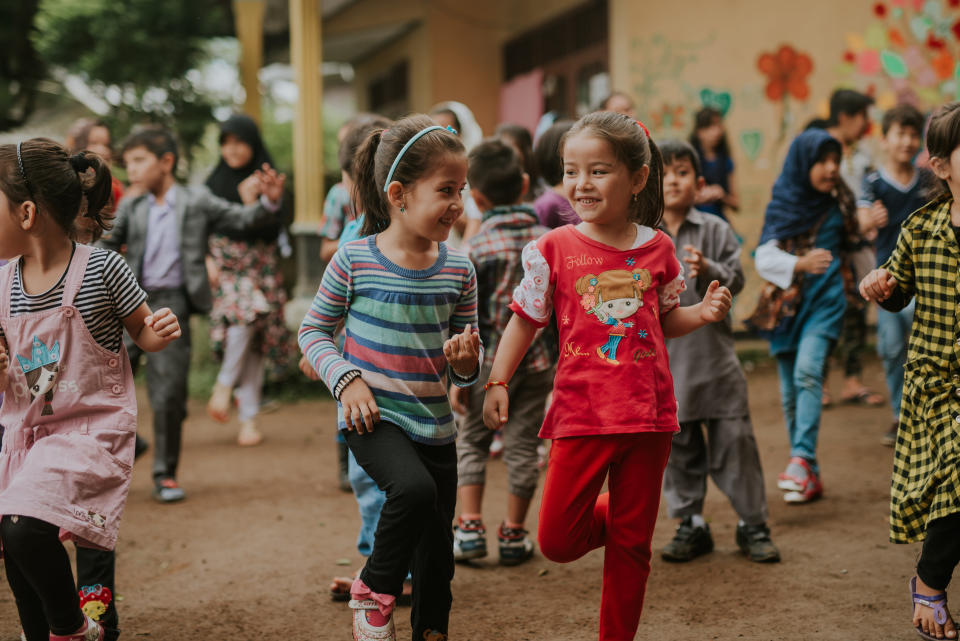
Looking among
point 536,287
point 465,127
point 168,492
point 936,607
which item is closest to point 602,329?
point 536,287

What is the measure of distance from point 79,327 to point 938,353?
2.69 metres

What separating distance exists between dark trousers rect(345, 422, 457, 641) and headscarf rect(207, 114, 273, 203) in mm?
4157

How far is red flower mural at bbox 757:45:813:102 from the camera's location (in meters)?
10.2

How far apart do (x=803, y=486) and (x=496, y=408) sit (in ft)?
8.86

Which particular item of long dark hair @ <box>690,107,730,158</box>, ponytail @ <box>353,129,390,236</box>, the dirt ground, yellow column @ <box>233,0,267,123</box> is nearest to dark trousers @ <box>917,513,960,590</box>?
the dirt ground

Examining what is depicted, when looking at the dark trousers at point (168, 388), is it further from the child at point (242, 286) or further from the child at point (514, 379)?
the child at point (514, 379)

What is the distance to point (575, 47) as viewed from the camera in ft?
39.1

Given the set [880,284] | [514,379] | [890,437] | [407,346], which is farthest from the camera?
[890,437]

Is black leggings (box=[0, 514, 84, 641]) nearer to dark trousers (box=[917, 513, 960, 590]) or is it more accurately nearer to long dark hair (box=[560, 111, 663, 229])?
long dark hair (box=[560, 111, 663, 229])

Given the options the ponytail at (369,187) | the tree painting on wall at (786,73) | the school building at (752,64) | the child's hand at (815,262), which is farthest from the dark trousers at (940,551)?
the tree painting on wall at (786,73)

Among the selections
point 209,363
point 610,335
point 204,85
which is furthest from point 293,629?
point 204,85

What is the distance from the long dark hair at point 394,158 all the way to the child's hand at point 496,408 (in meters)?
0.70

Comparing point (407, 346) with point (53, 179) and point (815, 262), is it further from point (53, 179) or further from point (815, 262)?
point (815, 262)

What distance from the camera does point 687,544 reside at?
14.5 feet
